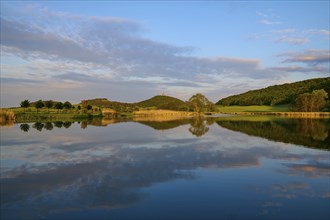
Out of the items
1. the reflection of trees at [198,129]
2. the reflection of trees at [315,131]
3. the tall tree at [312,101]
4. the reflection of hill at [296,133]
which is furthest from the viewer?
the tall tree at [312,101]

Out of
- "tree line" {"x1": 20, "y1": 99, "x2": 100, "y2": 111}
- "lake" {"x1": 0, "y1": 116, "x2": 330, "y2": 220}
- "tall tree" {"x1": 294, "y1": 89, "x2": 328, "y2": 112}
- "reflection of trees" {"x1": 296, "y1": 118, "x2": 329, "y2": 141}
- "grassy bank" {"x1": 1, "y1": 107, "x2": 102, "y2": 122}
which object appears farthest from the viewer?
"tall tree" {"x1": 294, "y1": 89, "x2": 328, "y2": 112}

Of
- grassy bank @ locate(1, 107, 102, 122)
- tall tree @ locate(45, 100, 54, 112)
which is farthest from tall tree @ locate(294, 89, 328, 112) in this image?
tall tree @ locate(45, 100, 54, 112)

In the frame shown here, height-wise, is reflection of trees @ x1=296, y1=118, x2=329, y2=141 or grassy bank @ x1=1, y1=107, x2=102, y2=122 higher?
grassy bank @ x1=1, y1=107, x2=102, y2=122

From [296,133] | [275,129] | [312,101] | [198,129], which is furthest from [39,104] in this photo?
[312,101]

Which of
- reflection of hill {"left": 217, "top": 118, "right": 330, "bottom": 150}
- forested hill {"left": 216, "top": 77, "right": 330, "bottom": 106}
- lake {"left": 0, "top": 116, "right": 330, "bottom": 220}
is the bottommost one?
lake {"left": 0, "top": 116, "right": 330, "bottom": 220}

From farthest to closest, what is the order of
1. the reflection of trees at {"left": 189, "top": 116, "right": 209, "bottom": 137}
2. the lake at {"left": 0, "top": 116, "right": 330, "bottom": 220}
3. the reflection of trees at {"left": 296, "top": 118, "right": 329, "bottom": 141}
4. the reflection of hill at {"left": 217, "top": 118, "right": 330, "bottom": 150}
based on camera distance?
the reflection of trees at {"left": 189, "top": 116, "right": 209, "bottom": 137}
the reflection of trees at {"left": 296, "top": 118, "right": 329, "bottom": 141}
the reflection of hill at {"left": 217, "top": 118, "right": 330, "bottom": 150}
the lake at {"left": 0, "top": 116, "right": 330, "bottom": 220}

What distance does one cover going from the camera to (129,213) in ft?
28.1

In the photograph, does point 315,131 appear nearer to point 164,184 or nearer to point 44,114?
point 164,184

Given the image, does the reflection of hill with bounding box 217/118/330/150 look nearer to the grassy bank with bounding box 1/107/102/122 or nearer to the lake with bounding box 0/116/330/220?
the lake with bounding box 0/116/330/220

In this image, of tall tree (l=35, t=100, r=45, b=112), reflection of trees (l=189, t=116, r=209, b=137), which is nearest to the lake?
reflection of trees (l=189, t=116, r=209, b=137)

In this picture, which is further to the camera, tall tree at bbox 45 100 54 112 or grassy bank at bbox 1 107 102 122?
tall tree at bbox 45 100 54 112

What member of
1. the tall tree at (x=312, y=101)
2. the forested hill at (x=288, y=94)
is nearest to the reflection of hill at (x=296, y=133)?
the tall tree at (x=312, y=101)

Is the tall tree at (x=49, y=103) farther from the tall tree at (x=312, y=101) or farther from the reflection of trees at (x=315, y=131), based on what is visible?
the tall tree at (x=312, y=101)

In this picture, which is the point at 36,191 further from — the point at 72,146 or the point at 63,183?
the point at 72,146
